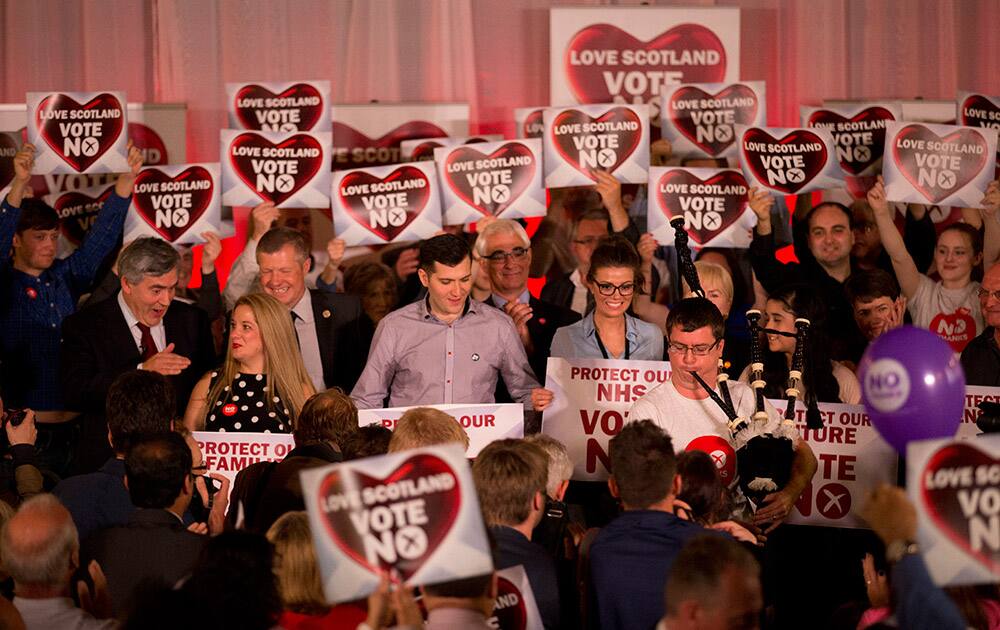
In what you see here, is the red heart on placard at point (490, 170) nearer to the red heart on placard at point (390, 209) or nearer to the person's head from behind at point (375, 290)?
the red heart on placard at point (390, 209)

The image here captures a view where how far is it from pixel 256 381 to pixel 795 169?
3353mm

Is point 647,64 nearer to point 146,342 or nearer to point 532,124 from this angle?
point 532,124

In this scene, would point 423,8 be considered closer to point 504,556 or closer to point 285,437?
point 285,437

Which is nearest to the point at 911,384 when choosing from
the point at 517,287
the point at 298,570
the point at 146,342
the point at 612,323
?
the point at 298,570

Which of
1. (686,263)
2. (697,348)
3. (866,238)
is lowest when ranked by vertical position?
(697,348)

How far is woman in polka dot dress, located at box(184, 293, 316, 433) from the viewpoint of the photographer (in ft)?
19.0

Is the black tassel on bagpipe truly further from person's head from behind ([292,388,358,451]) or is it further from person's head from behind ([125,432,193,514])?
person's head from behind ([125,432,193,514])

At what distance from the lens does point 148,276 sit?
6.25 meters

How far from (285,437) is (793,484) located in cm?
206

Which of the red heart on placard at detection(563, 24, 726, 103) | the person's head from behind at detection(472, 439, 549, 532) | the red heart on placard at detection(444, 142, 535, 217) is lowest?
the person's head from behind at detection(472, 439, 549, 532)

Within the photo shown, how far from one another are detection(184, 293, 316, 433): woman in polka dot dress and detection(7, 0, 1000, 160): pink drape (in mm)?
4242

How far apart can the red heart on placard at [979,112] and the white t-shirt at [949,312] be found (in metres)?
1.47

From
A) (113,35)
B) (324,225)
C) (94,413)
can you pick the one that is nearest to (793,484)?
(94,413)

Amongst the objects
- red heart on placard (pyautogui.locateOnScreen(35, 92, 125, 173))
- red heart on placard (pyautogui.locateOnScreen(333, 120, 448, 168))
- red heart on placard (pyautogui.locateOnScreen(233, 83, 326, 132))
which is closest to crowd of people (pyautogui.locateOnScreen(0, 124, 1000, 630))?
red heart on placard (pyautogui.locateOnScreen(35, 92, 125, 173))
